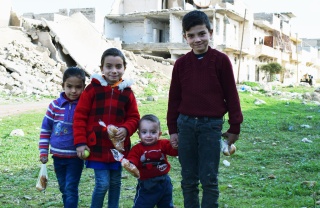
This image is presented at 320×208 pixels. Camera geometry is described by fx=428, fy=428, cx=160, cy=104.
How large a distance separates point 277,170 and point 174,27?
25.3 m

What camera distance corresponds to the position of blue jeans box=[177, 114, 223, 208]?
10.4 ft

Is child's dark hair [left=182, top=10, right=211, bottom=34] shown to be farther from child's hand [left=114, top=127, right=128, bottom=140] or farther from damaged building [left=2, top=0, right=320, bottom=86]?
damaged building [left=2, top=0, right=320, bottom=86]

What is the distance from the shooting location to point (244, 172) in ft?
18.6

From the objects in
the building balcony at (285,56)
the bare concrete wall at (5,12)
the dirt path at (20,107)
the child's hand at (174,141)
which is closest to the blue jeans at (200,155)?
the child's hand at (174,141)

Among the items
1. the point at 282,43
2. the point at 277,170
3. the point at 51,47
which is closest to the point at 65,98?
the point at 277,170

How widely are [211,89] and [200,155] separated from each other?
19.9 inches

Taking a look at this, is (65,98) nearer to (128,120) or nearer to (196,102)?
(128,120)

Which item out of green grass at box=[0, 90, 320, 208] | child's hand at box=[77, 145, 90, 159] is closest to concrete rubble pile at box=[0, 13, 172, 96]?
green grass at box=[0, 90, 320, 208]

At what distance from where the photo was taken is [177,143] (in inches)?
134

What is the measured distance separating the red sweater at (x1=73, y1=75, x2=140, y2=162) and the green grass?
1.03 m

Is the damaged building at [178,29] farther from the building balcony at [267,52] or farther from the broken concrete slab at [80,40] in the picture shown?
the broken concrete slab at [80,40]

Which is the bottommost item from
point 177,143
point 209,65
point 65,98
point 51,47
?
point 177,143

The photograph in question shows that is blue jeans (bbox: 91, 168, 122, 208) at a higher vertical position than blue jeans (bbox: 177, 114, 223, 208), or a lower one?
lower

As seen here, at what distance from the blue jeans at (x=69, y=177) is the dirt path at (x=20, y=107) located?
293 inches
